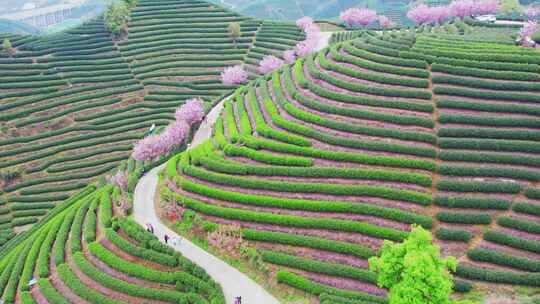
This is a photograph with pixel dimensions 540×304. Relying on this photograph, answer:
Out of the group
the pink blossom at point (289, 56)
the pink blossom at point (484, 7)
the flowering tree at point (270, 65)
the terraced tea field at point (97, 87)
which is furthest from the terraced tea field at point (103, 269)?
the pink blossom at point (484, 7)

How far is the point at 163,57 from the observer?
10650cm

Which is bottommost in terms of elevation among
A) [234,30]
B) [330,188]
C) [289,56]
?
[330,188]

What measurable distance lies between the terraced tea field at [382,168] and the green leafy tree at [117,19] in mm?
66935

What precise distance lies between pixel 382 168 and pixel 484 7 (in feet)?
→ 257

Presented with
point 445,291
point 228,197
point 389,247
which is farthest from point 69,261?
point 445,291

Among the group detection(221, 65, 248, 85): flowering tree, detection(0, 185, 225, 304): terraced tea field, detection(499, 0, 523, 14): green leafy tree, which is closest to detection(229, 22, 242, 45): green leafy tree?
detection(221, 65, 248, 85): flowering tree

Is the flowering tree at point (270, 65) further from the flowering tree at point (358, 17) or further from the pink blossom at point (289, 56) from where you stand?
the flowering tree at point (358, 17)

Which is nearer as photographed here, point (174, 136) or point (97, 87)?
point (174, 136)

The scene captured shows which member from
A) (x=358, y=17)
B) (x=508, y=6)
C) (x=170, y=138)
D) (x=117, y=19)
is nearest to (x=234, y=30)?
(x=117, y=19)

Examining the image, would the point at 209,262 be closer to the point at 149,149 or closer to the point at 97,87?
the point at 149,149

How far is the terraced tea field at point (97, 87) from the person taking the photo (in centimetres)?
7994

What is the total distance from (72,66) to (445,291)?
99689 mm

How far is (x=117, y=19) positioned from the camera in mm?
114062

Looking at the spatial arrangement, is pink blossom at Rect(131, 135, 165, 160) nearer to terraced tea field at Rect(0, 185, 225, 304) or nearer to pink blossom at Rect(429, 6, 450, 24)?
terraced tea field at Rect(0, 185, 225, 304)
